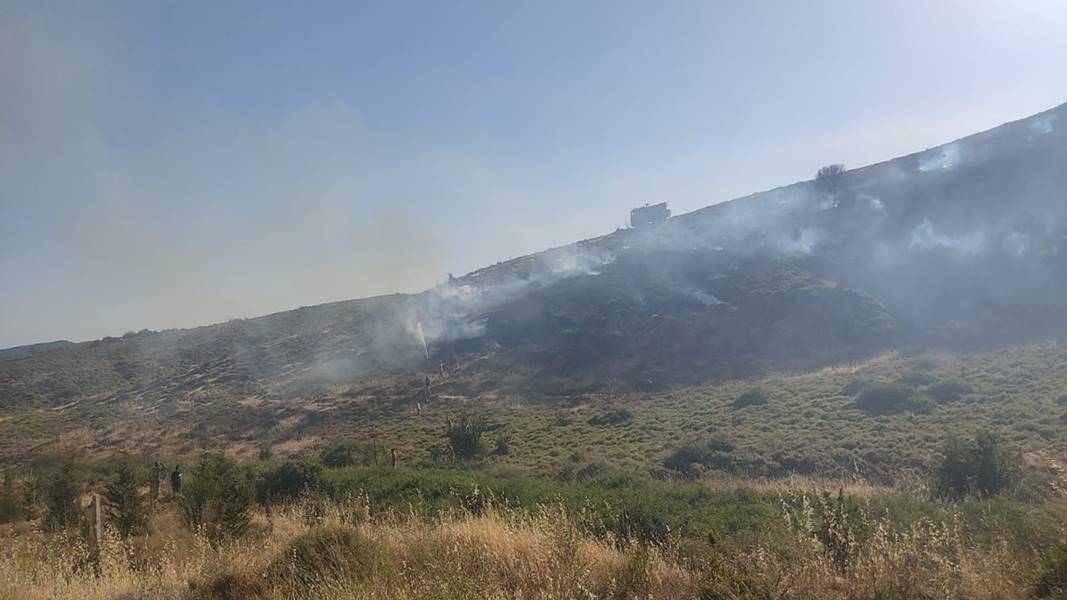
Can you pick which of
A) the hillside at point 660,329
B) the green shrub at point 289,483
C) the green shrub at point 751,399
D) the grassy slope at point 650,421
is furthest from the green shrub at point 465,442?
the green shrub at point 751,399

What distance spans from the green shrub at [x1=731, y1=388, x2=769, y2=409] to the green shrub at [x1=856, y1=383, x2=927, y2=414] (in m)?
4.77

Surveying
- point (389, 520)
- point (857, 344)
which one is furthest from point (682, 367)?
point (389, 520)

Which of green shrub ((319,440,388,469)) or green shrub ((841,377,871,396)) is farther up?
green shrub ((319,440,388,469))

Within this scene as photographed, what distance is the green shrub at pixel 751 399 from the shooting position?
100ft

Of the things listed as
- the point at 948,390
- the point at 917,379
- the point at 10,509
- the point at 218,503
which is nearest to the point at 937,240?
the point at 917,379

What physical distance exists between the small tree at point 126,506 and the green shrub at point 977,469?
1653 cm

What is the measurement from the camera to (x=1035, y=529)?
5.70 m

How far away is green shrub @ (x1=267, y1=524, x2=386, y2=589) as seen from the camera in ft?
16.1

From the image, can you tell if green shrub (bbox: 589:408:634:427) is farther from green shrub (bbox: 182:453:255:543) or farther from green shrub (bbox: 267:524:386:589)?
green shrub (bbox: 267:524:386:589)

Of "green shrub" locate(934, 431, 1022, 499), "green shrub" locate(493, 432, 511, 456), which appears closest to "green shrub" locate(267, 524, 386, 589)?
"green shrub" locate(934, 431, 1022, 499)

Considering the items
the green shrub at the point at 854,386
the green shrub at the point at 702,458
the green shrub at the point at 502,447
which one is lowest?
the green shrub at the point at 854,386

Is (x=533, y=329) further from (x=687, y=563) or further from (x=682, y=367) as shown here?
(x=687, y=563)

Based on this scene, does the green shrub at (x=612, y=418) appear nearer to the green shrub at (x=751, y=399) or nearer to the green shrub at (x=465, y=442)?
the green shrub at (x=751, y=399)

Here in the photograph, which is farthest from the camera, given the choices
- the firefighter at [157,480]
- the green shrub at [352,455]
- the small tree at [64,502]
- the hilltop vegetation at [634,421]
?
the green shrub at [352,455]
